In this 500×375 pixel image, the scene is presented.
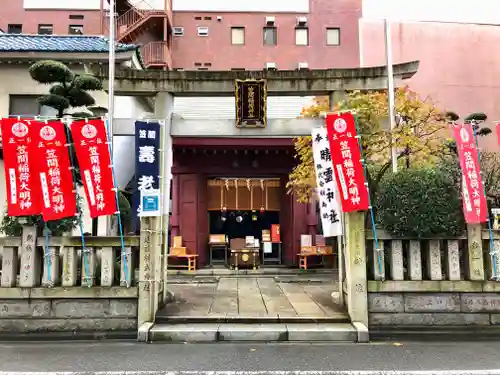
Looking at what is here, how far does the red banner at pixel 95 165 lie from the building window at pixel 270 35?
18644mm

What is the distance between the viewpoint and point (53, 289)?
7359 millimetres

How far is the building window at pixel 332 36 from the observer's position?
78.6ft

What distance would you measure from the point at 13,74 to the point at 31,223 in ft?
28.6

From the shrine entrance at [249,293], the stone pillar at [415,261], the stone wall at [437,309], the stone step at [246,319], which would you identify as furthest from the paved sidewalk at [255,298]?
the stone pillar at [415,261]

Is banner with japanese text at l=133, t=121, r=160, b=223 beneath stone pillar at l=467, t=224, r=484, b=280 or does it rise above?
above

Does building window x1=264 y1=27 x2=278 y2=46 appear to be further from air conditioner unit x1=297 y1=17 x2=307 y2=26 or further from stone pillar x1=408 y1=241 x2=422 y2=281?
stone pillar x1=408 y1=241 x2=422 y2=281

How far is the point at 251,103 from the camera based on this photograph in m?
8.12

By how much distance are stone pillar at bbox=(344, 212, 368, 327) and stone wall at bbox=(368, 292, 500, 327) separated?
292 mm

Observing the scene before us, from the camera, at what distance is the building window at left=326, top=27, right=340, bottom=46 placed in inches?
943

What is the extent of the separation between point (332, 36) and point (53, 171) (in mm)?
20709

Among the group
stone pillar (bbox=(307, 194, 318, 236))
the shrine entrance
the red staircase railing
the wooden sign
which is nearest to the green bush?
the shrine entrance

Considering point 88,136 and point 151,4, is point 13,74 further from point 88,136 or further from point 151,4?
point 151,4

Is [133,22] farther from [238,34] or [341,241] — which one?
[341,241]

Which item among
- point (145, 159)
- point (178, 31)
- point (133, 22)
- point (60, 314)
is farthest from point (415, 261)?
point (133, 22)
